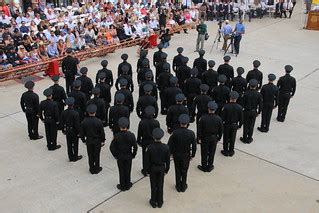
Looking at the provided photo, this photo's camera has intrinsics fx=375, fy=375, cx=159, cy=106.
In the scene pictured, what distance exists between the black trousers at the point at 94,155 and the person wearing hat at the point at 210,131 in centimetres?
198

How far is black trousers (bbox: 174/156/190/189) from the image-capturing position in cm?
642

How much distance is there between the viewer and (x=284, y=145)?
28.3ft

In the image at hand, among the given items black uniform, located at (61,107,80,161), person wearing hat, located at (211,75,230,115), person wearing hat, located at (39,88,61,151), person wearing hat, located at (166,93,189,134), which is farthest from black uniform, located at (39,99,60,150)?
person wearing hat, located at (211,75,230,115)

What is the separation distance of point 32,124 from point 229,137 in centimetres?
438

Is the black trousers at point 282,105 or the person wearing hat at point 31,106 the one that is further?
the black trousers at point 282,105

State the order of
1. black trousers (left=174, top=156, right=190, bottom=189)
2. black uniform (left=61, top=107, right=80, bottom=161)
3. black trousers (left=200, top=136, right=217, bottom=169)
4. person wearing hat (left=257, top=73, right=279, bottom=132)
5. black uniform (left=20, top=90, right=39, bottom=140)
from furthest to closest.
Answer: person wearing hat (left=257, top=73, right=279, bottom=132) → black uniform (left=20, top=90, right=39, bottom=140) → black uniform (left=61, top=107, right=80, bottom=161) → black trousers (left=200, top=136, right=217, bottom=169) → black trousers (left=174, top=156, right=190, bottom=189)

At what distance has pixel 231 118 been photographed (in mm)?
7574

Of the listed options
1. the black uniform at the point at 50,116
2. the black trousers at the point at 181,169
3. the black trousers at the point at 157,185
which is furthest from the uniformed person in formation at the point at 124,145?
the black uniform at the point at 50,116

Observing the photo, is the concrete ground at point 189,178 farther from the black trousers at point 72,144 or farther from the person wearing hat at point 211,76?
the person wearing hat at point 211,76

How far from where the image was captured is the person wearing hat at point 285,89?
924cm

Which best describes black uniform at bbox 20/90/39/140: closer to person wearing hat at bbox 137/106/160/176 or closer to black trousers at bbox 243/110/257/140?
person wearing hat at bbox 137/106/160/176

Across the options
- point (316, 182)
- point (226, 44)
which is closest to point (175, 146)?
point (316, 182)

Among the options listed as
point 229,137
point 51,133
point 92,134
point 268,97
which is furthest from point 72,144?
point 268,97

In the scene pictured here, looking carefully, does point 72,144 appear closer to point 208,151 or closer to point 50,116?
point 50,116
